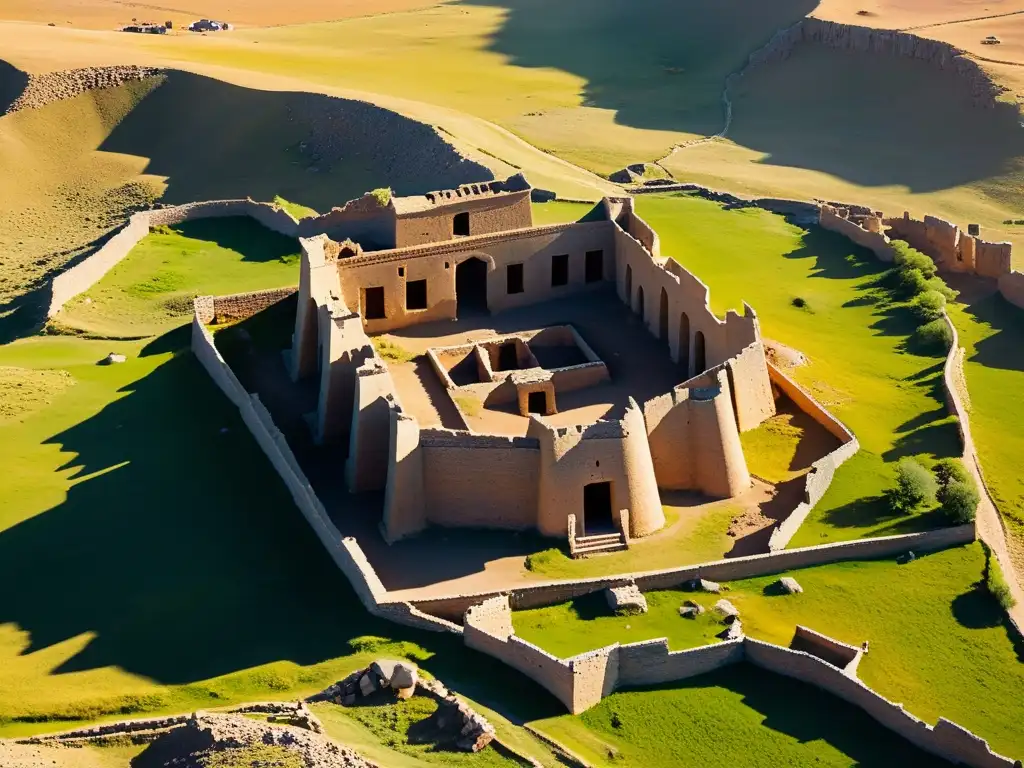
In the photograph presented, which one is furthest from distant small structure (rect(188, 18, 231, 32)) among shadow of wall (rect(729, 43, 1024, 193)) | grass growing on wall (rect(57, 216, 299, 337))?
grass growing on wall (rect(57, 216, 299, 337))

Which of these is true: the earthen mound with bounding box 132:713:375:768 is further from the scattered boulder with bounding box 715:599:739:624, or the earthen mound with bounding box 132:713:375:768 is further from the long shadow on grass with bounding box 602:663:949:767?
the scattered boulder with bounding box 715:599:739:624

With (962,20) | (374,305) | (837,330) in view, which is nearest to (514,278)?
(374,305)

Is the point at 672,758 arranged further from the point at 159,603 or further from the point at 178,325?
the point at 178,325

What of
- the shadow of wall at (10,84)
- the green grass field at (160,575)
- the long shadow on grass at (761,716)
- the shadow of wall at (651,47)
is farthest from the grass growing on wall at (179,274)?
the shadow of wall at (651,47)

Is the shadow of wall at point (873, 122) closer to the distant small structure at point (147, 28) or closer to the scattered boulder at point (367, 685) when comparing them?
the distant small structure at point (147, 28)

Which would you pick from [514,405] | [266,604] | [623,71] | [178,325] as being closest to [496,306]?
[514,405]
